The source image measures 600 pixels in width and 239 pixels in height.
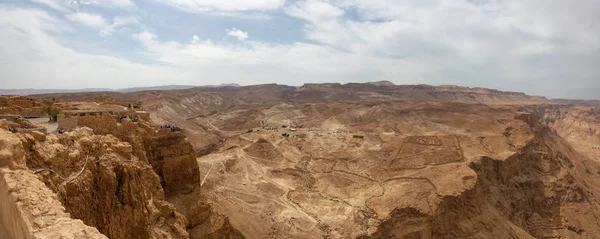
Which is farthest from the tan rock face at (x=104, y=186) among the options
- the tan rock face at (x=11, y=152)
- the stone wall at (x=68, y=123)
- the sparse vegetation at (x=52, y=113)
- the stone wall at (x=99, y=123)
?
the sparse vegetation at (x=52, y=113)

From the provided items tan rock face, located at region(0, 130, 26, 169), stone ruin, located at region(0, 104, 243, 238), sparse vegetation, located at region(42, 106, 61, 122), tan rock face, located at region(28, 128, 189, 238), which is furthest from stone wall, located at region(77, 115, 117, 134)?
tan rock face, located at region(0, 130, 26, 169)

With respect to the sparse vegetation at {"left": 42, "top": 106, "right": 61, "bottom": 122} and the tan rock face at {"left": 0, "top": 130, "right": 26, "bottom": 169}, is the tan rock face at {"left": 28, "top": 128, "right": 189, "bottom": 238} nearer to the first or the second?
the tan rock face at {"left": 0, "top": 130, "right": 26, "bottom": 169}

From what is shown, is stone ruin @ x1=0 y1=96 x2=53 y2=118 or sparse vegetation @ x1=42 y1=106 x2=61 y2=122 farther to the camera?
stone ruin @ x1=0 y1=96 x2=53 y2=118

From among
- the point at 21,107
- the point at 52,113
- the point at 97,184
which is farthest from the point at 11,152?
the point at 21,107

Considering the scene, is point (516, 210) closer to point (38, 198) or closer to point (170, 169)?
point (170, 169)

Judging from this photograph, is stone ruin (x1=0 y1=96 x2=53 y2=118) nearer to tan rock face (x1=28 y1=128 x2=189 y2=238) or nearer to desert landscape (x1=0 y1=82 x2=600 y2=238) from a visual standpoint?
desert landscape (x1=0 y1=82 x2=600 y2=238)

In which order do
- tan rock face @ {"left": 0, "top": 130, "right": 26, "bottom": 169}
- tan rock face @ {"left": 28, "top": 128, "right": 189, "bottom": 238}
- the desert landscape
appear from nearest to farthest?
tan rock face @ {"left": 0, "top": 130, "right": 26, "bottom": 169}, tan rock face @ {"left": 28, "top": 128, "right": 189, "bottom": 238}, the desert landscape

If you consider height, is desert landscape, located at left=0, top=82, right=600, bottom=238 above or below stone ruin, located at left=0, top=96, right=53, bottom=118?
below

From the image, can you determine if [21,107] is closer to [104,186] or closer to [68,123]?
[68,123]

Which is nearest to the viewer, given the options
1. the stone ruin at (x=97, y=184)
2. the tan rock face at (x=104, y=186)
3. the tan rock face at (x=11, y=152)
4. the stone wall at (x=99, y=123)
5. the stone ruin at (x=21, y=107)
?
the stone ruin at (x=97, y=184)

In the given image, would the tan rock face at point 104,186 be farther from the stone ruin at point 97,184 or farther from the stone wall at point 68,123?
the stone wall at point 68,123

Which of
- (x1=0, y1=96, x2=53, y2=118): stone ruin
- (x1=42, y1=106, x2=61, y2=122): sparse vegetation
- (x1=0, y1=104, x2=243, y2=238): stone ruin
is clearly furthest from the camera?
(x1=0, y1=96, x2=53, y2=118): stone ruin
